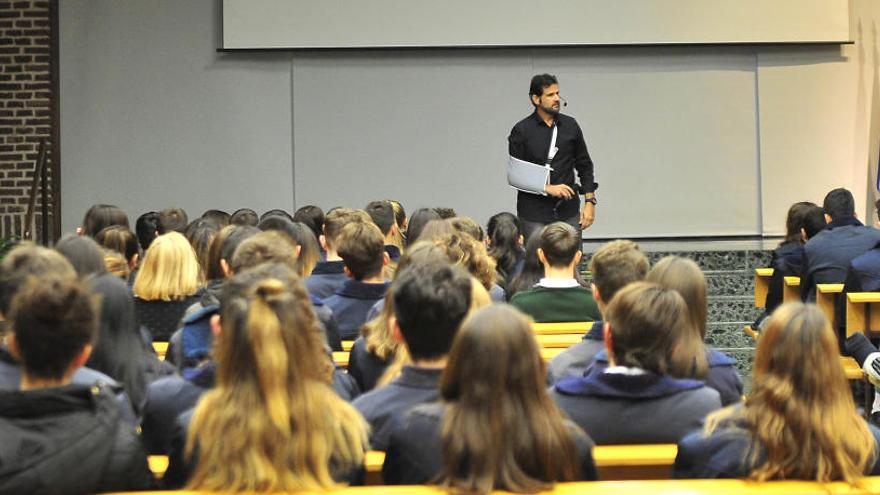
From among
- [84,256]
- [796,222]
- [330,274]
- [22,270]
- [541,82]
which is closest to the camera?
[22,270]

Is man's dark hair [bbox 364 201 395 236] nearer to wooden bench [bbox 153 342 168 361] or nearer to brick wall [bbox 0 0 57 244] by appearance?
wooden bench [bbox 153 342 168 361]

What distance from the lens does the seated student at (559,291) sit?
5.73 meters

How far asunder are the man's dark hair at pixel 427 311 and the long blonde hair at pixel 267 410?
0.44 meters

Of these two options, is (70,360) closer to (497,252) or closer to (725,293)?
(497,252)

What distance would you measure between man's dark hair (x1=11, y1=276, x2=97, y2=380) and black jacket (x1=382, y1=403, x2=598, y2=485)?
708mm

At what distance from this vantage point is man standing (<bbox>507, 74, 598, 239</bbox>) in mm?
8703

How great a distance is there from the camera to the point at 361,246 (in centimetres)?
532

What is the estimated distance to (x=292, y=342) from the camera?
2.76 meters

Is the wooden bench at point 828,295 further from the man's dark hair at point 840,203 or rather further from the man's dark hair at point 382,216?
the man's dark hair at point 382,216

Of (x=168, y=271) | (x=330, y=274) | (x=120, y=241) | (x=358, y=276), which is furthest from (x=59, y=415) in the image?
(x=120, y=241)

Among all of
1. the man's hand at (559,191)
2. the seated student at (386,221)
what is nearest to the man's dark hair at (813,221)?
the man's hand at (559,191)

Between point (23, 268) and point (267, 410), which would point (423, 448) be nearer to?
point (267, 410)

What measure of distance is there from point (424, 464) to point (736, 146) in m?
9.65

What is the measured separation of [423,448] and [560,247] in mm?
2898
